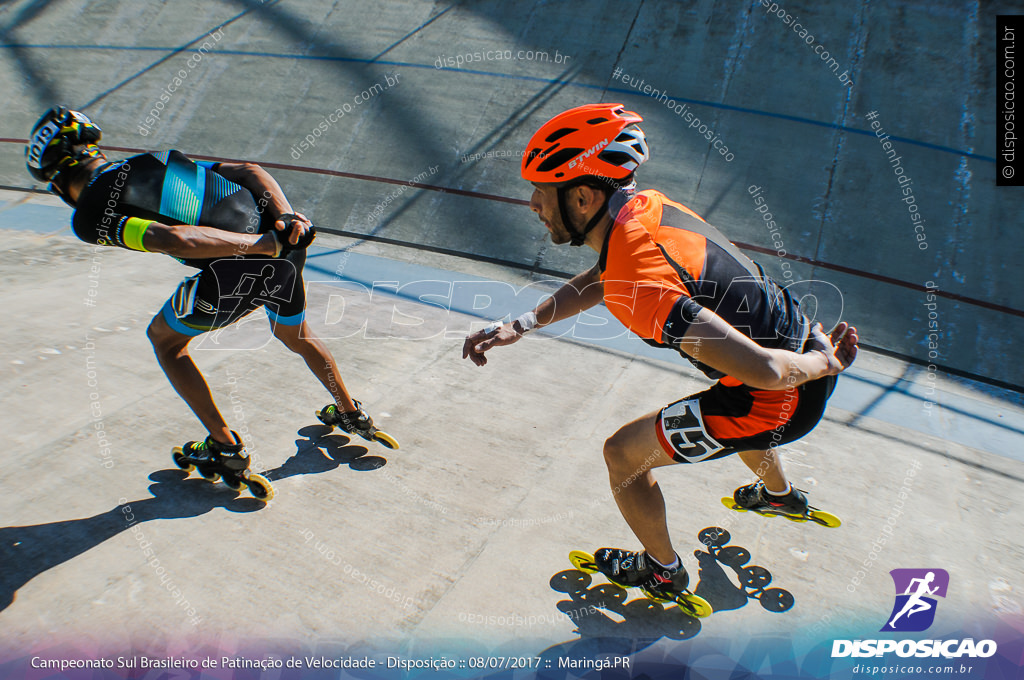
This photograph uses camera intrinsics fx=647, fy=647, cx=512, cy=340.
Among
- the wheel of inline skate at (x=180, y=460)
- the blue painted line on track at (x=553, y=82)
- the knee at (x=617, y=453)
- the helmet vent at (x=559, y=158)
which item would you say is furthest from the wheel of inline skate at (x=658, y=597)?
the blue painted line on track at (x=553, y=82)

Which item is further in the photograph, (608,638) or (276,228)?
(276,228)

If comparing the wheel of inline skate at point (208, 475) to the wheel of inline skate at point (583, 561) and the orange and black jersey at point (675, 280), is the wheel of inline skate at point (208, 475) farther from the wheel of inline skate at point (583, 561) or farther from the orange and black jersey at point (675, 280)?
the orange and black jersey at point (675, 280)

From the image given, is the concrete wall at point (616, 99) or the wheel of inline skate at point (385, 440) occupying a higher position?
the concrete wall at point (616, 99)

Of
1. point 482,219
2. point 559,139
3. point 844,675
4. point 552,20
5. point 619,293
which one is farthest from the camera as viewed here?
point 552,20

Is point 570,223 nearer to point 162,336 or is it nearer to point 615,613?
point 615,613

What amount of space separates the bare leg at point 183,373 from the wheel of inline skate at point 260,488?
0.22m

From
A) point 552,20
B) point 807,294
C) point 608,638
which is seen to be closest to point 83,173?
point 608,638

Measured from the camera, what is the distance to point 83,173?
8.86 feet

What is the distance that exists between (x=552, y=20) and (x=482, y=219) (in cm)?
351

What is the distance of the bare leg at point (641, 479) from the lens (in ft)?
7.82

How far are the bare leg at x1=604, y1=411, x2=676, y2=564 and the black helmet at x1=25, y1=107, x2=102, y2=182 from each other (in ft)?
8.07

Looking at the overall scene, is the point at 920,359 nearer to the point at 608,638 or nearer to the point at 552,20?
the point at 608,638

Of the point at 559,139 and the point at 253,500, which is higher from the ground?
the point at 559,139

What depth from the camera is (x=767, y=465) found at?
2.89m
